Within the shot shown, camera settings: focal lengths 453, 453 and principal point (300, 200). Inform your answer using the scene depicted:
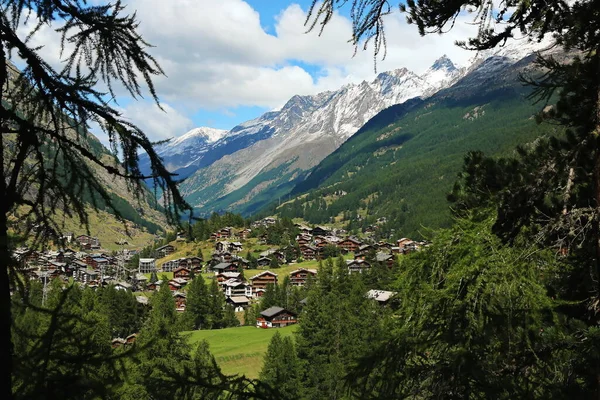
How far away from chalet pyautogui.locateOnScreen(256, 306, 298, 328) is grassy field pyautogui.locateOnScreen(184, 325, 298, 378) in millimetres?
3432

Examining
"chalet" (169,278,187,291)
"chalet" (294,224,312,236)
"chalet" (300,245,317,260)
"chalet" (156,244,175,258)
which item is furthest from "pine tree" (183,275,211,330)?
"chalet" (294,224,312,236)

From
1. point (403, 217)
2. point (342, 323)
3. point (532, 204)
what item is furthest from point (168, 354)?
point (403, 217)

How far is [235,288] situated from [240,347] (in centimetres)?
4286

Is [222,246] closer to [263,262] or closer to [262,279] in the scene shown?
[263,262]

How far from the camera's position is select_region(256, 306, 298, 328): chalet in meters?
64.5

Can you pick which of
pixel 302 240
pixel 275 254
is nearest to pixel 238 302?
pixel 275 254

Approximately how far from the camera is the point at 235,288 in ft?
299

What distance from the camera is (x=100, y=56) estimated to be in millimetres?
4434

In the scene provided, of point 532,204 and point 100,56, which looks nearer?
point 100,56

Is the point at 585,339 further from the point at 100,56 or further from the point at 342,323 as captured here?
the point at 342,323

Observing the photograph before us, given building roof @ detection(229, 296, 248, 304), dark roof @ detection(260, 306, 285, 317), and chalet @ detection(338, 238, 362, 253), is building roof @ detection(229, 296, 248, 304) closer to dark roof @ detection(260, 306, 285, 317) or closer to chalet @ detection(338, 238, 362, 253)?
dark roof @ detection(260, 306, 285, 317)

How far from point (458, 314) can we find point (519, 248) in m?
1.93

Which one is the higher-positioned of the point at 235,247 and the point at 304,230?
the point at 235,247

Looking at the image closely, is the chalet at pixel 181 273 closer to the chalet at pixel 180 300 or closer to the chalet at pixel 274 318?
the chalet at pixel 180 300
